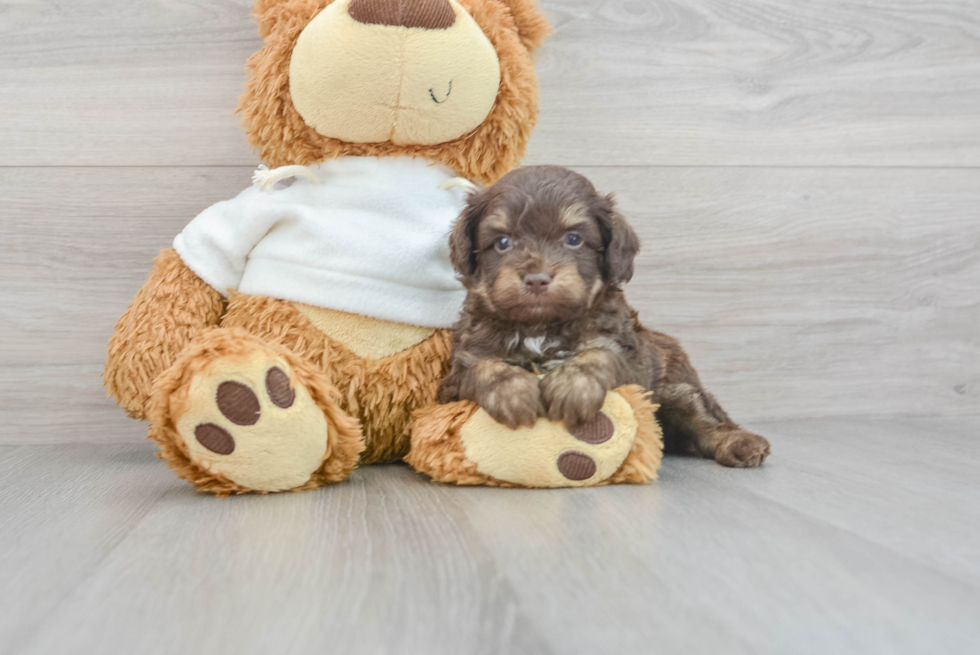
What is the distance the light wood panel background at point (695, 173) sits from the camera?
1785mm

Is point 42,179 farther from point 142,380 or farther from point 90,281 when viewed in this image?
point 142,380

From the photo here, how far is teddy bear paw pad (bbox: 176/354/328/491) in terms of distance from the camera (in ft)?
3.77

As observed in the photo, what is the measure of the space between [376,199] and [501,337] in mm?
363

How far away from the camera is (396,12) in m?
1.37

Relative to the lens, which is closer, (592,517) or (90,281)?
(592,517)

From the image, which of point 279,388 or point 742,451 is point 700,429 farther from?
point 279,388

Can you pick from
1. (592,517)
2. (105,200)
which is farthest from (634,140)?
(105,200)

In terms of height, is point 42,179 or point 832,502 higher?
point 42,179

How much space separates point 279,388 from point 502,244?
1.42 feet

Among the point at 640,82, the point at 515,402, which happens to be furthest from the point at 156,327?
the point at 640,82

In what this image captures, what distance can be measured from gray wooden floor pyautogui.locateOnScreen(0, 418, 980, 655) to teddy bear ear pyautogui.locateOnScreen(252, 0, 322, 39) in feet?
2.81

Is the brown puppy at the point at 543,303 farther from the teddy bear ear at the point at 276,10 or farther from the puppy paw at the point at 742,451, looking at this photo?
the teddy bear ear at the point at 276,10

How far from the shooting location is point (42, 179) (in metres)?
1.79

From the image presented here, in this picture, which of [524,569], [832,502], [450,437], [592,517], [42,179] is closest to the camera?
[524,569]
